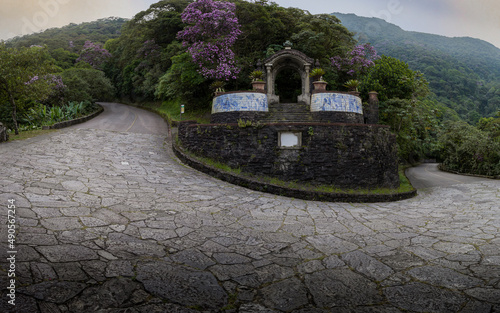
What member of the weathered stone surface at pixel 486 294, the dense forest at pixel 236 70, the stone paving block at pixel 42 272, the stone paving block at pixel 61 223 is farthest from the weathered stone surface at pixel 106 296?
the dense forest at pixel 236 70

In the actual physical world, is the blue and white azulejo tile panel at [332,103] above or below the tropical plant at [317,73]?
below

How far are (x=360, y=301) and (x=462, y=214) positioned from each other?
614 centimetres

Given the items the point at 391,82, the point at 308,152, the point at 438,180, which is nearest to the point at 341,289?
the point at 308,152

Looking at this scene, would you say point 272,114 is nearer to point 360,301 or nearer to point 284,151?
point 284,151

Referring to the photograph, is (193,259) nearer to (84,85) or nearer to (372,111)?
(372,111)

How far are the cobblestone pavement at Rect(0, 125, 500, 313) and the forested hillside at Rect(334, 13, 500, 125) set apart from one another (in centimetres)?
2608

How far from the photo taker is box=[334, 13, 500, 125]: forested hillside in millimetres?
42375

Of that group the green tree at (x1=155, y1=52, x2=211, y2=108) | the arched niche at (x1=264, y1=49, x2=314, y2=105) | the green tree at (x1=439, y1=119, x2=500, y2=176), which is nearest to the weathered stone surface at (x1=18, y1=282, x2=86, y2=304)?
the arched niche at (x1=264, y1=49, x2=314, y2=105)

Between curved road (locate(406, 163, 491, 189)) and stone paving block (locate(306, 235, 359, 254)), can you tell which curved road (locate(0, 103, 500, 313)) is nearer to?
stone paving block (locate(306, 235, 359, 254))

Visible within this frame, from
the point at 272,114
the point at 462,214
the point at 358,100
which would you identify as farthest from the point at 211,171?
the point at 358,100

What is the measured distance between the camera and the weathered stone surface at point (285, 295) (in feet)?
8.14

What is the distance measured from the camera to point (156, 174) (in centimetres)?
771

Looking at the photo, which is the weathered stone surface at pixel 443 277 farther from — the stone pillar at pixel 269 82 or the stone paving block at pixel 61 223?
the stone pillar at pixel 269 82

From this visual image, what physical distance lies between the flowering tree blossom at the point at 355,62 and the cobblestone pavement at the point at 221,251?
1408cm
